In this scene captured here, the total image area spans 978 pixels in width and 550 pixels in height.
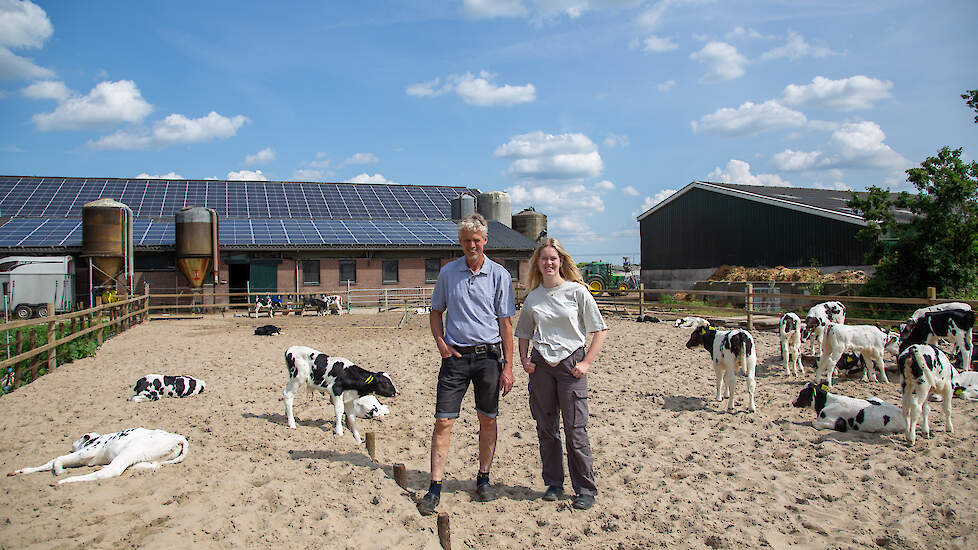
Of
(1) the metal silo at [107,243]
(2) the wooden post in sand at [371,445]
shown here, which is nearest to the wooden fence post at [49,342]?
(2) the wooden post in sand at [371,445]

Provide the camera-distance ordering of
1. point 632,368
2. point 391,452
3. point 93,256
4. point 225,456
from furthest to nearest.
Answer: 1. point 93,256
2. point 632,368
3. point 391,452
4. point 225,456

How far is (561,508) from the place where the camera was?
4.36 metres

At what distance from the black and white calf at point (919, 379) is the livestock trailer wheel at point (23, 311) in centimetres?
2451

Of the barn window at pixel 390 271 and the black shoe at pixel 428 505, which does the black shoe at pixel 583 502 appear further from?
the barn window at pixel 390 271

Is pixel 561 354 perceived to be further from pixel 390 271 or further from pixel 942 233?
pixel 390 271

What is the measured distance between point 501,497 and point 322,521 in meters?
1.37

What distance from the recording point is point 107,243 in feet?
74.0

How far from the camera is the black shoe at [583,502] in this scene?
4.29m

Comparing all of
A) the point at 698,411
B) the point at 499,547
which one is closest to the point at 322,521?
the point at 499,547

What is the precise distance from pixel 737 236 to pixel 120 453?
89.1 feet

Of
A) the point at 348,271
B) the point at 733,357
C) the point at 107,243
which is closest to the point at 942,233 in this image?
the point at 733,357

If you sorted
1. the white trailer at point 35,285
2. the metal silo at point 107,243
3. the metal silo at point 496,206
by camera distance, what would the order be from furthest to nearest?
the metal silo at point 496,206
the metal silo at point 107,243
the white trailer at point 35,285

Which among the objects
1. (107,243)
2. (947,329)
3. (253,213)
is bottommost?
(947,329)

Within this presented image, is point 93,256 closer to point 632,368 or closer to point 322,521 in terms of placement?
point 632,368
